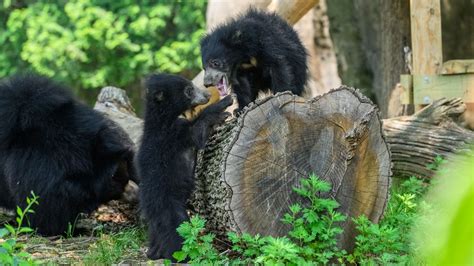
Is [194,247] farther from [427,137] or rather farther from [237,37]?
[427,137]

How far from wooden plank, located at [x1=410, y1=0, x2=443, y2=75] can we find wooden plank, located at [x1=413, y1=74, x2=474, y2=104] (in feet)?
0.52

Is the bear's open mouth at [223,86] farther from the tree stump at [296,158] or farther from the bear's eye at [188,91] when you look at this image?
the tree stump at [296,158]

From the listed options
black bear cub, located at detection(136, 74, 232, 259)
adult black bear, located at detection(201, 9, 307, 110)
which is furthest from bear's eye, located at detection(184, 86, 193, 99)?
adult black bear, located at detection(201, 9, 307, 110)

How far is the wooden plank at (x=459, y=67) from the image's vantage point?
23.2ft

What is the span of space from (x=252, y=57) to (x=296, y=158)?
5.14 ft

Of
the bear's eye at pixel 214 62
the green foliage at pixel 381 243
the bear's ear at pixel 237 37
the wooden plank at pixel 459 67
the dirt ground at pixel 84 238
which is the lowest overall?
the dirt ground at pixel 84 238

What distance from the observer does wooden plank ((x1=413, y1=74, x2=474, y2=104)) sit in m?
7.16

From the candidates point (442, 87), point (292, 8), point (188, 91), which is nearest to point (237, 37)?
point (188, 91)

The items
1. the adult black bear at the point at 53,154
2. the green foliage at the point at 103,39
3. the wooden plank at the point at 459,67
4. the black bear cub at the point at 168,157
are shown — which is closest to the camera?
the black bear cub at the point at 168,157

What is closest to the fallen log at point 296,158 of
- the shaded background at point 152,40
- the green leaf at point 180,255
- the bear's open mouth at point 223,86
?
the green leaf at point 180,255

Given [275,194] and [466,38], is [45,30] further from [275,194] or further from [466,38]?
[275,194]

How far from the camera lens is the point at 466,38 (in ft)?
Result: 42.9

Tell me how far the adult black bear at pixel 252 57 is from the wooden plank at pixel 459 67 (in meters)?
2.13

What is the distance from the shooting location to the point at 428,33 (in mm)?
7430
